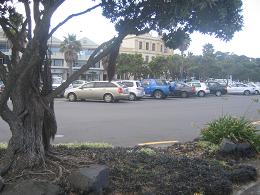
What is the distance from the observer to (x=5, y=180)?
5.93 m

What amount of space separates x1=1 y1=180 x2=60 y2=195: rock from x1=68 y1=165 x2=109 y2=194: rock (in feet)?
1.15

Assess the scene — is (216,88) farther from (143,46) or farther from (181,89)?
(143,46)

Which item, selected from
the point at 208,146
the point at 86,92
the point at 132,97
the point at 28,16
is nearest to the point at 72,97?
the point at 86,92

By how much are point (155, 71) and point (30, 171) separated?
74288 millimetres

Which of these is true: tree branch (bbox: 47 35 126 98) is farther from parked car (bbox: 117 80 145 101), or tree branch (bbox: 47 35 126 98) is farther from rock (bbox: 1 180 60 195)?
parked car (bbox: 117 80 145 101)

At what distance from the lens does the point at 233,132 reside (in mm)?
9664

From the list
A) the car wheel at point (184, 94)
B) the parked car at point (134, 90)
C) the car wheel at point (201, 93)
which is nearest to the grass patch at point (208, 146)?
the parked car at point (134, 90)

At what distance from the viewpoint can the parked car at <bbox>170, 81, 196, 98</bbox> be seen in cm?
4143

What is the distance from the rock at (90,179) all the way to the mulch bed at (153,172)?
11cm

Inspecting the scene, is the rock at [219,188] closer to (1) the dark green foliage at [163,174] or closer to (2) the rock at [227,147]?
(1) the dark green foliage at [163,174]

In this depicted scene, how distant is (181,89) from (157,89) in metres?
3.58

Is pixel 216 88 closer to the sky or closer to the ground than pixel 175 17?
closer to the ground

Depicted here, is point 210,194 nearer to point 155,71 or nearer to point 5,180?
point 5,180

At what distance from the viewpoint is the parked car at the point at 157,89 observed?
128 feet
